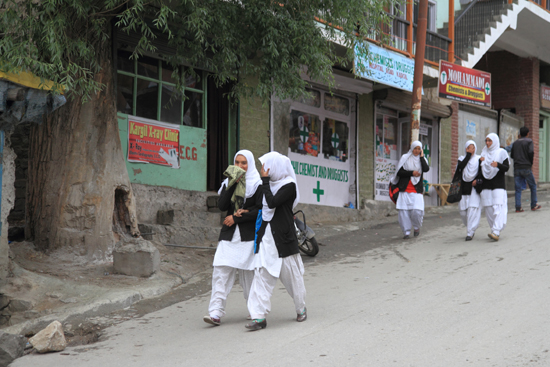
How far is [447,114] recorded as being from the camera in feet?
53.1

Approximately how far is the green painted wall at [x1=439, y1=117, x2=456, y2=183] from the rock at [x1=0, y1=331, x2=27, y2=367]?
13.4 metres

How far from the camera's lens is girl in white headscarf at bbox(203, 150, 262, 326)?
5.28 m

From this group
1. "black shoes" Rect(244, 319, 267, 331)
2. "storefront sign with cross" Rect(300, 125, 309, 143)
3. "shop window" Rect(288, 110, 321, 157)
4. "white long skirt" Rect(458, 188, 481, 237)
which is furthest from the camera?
"storefront sign with cross" Rect(300, 125, 309, 143)

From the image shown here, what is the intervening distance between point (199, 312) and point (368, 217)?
840 centimetres

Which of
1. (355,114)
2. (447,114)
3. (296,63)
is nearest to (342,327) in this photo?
(296,63)

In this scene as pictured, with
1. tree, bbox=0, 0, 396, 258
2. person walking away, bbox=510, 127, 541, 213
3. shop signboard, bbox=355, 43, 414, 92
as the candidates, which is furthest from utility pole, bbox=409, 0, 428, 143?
tree, bbox=0, 0, 396, 258

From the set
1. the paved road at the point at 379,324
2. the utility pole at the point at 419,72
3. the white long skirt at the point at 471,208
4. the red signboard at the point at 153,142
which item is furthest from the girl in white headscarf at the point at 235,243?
the utility pole at the point at 419,72

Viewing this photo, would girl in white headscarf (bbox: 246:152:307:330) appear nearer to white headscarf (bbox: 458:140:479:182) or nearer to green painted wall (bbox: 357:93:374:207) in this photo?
white headscarf (bbox: 458:140:479:182)

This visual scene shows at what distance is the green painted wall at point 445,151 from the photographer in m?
16.4

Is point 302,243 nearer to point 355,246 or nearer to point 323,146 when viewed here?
point 355,246

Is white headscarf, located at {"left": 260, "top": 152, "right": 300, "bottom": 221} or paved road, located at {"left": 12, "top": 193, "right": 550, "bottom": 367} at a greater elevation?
white headscarf, located at {"left": 260, "top": 152, "right": 300, "bottom": 221}

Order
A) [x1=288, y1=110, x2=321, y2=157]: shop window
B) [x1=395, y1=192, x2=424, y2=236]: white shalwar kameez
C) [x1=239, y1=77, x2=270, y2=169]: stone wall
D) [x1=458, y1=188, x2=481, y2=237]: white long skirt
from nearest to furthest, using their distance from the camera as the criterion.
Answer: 1. [x1=458, y1=188, x2=481, y2=237]: white long skirt
2. [x1=395, y1=192, x2=424, y2=236]: white shalwar kameez
3. [x1=239, y1=77, x2=270, y2=169]: stone wall
4. [x1=288, y1=110, x2=321, y2=157]: shop window

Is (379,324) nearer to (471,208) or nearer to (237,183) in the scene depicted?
(237,183)

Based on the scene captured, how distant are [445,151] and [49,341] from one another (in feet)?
45.1
